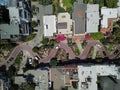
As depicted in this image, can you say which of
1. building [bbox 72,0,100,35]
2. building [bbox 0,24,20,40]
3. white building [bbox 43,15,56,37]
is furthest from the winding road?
building [bbox 0,24,20,40]

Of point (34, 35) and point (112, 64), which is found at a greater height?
point (34, 35)

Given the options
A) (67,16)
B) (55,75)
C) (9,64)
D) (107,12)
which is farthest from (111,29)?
(9,64)

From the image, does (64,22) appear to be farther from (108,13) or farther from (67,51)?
(108,13)

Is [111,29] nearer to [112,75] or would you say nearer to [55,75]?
[112,75]

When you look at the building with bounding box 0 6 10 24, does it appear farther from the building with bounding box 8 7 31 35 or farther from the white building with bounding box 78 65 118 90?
the white building with bounding box 78 65 118 90

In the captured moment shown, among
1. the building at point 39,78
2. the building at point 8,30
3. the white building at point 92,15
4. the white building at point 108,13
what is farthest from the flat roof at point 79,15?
the building at point 8,30

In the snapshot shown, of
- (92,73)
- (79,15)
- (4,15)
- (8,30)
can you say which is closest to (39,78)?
(92,73)
